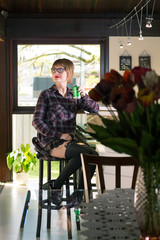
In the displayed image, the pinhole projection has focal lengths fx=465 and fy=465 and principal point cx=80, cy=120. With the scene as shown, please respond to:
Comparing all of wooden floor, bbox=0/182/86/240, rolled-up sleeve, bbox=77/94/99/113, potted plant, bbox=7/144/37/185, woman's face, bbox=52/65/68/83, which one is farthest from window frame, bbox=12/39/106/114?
woman's face, bbox=52/65/68/83

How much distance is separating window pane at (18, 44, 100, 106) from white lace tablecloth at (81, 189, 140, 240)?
174 inches

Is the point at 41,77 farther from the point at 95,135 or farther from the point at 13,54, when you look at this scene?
the point at 95,135

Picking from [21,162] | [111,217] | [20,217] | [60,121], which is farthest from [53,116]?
[21,162]

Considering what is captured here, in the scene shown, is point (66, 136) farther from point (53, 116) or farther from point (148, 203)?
point (148, 203)

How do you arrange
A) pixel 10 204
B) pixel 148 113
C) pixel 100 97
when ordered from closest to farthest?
pixel 148 113
pixel 100 97
pixel 10 204

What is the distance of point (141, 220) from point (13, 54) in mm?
5589

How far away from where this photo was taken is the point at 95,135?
1.74 metres

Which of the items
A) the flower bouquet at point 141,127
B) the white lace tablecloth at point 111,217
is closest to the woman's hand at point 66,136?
the white lace tablecloth at point 111,217

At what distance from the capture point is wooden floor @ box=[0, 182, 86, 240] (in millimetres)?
2488

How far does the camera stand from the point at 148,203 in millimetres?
1615

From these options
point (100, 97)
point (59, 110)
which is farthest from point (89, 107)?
point (100, 97)

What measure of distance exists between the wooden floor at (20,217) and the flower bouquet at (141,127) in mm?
554

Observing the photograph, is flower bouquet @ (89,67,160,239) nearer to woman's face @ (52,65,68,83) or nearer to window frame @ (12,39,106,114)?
woman's face @ (52,65,68,83)

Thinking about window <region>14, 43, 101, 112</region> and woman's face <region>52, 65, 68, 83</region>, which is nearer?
woman's face <region>52, 65, 68, 83</region>
